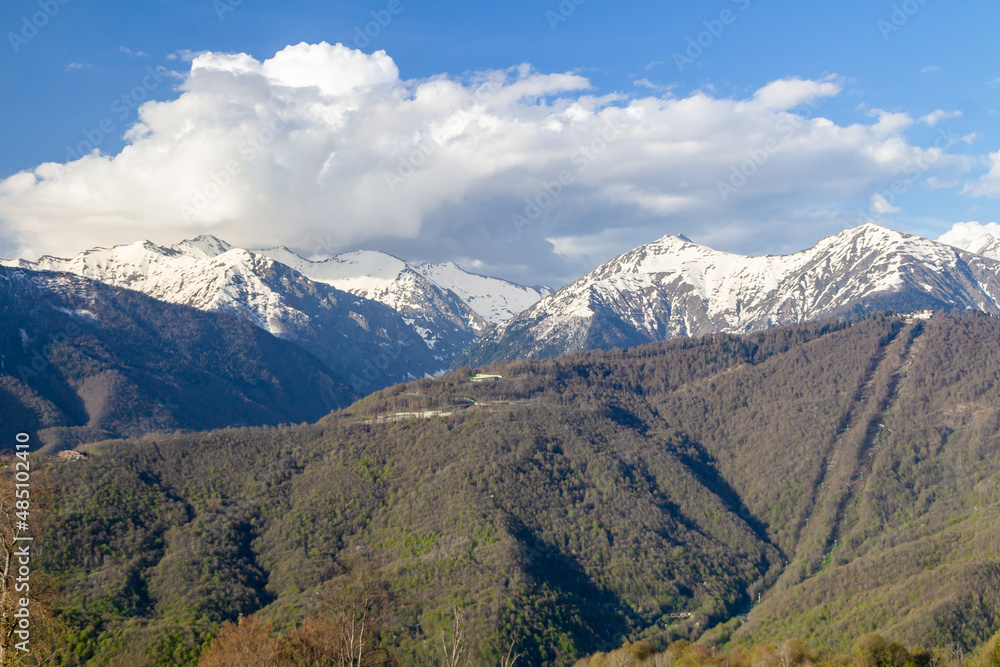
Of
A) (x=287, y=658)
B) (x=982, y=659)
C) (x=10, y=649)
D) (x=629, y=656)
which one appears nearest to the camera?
(x=10, y=649)

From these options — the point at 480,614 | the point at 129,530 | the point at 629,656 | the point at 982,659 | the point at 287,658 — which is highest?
the point at 129,530

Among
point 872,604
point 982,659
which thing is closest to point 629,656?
point 982,659

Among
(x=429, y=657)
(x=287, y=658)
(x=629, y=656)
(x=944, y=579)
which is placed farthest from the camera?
(x=944, y=579)

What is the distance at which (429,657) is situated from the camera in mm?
169000

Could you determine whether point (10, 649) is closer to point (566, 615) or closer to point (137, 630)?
point (137, 630)

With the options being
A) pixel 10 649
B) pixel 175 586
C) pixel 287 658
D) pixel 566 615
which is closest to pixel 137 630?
pixel 175 586

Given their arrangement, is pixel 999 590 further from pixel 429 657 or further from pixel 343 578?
pixel 343 578

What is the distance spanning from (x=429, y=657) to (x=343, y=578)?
35.3m

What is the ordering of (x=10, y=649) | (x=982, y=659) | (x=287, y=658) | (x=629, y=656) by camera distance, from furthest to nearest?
(x=629, y=656)
(x=982, y=659)
(x=287, y=658)
(x=10, y=649)

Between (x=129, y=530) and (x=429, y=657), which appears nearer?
(x=429, y=657)

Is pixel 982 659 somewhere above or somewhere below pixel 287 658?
below

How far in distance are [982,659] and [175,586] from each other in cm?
17216

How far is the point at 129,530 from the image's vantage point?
199000mm

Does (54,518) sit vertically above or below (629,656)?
above
